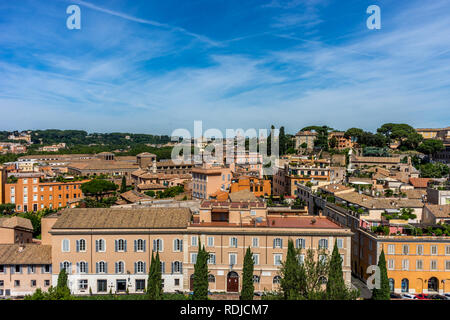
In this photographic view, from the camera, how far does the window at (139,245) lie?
30.0 metres

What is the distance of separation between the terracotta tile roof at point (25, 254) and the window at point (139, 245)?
7229 mm

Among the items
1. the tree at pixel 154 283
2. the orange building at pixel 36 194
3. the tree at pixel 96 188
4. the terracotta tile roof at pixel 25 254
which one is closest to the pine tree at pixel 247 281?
the tree at pixel 154 283

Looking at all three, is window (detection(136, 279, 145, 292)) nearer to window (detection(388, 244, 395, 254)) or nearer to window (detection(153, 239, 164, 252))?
window (detection(153, 239, 164, 252))

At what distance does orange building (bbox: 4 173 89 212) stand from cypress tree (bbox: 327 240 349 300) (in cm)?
4742

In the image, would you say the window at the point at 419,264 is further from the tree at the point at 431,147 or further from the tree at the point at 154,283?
the tree at the point at 431,147

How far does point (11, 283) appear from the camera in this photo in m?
29.9

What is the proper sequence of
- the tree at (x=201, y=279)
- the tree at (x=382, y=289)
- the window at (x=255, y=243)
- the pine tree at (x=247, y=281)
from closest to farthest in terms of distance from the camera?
the tree at (x=201, y=279) < the pine tree at (x=247, y=281) < the tree at (x=382, y=289) < the window at (x=255, y=243)

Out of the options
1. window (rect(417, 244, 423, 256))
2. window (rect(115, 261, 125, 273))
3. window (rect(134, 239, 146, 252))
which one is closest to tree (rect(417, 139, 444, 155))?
window (rect(417, 244, 423, 256))

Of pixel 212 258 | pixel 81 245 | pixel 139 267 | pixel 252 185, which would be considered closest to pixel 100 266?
pixel 81 245

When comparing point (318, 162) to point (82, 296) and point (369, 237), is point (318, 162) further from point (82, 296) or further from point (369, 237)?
point (82, 296)
